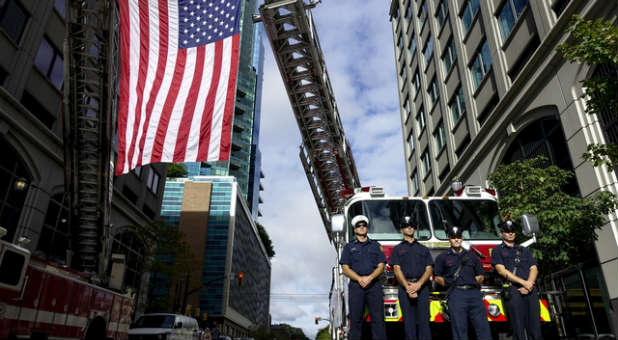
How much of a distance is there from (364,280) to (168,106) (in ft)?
22.8

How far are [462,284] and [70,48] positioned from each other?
14595 mm

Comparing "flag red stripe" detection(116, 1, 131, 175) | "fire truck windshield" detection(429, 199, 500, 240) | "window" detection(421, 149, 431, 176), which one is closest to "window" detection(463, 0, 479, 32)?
"window" detection(421, 149, 431, 176)

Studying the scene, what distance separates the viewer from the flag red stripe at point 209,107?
943cm

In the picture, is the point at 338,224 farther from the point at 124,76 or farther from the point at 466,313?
the point at 124,76

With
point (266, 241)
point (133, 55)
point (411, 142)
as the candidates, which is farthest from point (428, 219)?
point (266, 241)

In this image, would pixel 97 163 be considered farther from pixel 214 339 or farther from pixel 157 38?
pixel 214 339

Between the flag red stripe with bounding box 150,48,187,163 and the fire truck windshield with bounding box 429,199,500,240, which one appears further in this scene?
the flag red stripe with bounding box 150,48,187,163

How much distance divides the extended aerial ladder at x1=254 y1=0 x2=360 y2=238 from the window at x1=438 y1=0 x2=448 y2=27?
14.5 m

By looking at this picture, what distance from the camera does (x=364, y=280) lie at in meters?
6.00

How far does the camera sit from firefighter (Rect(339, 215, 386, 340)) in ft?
19.2

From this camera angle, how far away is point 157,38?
10695mm

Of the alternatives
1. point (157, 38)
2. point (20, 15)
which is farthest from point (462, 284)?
point (20, 15)

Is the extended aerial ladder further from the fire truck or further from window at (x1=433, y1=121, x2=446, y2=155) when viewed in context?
window at (x1=433, y1=121, x2=446, y2=155)

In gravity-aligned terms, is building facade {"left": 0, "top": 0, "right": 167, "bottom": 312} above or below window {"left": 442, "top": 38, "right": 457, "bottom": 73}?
below
